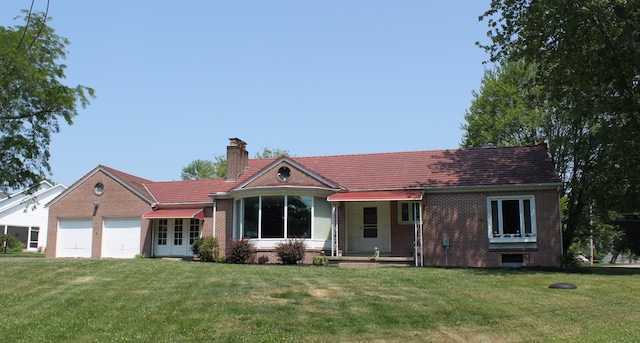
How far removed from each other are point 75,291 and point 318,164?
15.8 metres

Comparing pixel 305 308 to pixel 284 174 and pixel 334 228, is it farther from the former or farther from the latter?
pixel 284 174

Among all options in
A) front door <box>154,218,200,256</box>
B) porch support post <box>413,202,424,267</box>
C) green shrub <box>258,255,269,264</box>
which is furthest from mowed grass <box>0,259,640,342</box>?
front door <box>154,218,200,256</box>

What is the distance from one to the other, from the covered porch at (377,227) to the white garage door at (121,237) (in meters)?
11.5

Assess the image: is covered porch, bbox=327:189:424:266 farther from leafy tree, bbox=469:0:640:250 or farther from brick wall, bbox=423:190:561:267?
leafy tree, bbox=469:0:640:250

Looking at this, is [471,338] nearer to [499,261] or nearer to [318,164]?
[499,261]

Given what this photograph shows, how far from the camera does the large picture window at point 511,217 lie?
21992 millimetres

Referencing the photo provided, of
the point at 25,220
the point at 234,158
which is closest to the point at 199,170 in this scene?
the point at 25,220

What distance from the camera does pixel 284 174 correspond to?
24.4m

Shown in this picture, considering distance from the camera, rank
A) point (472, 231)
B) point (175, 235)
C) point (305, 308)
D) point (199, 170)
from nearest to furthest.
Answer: point (305, 308), point (472, 231), point (175, 235), point (199, 170)

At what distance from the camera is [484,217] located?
2236cm

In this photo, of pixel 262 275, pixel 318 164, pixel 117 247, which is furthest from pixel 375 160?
pixel 117 247

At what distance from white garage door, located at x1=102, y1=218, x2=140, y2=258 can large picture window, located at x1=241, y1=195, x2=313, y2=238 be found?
328 inches

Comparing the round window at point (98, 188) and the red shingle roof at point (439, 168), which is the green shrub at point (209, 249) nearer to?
the red shingle roof at point (439, 168)

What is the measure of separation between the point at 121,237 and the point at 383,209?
14.3 meters
